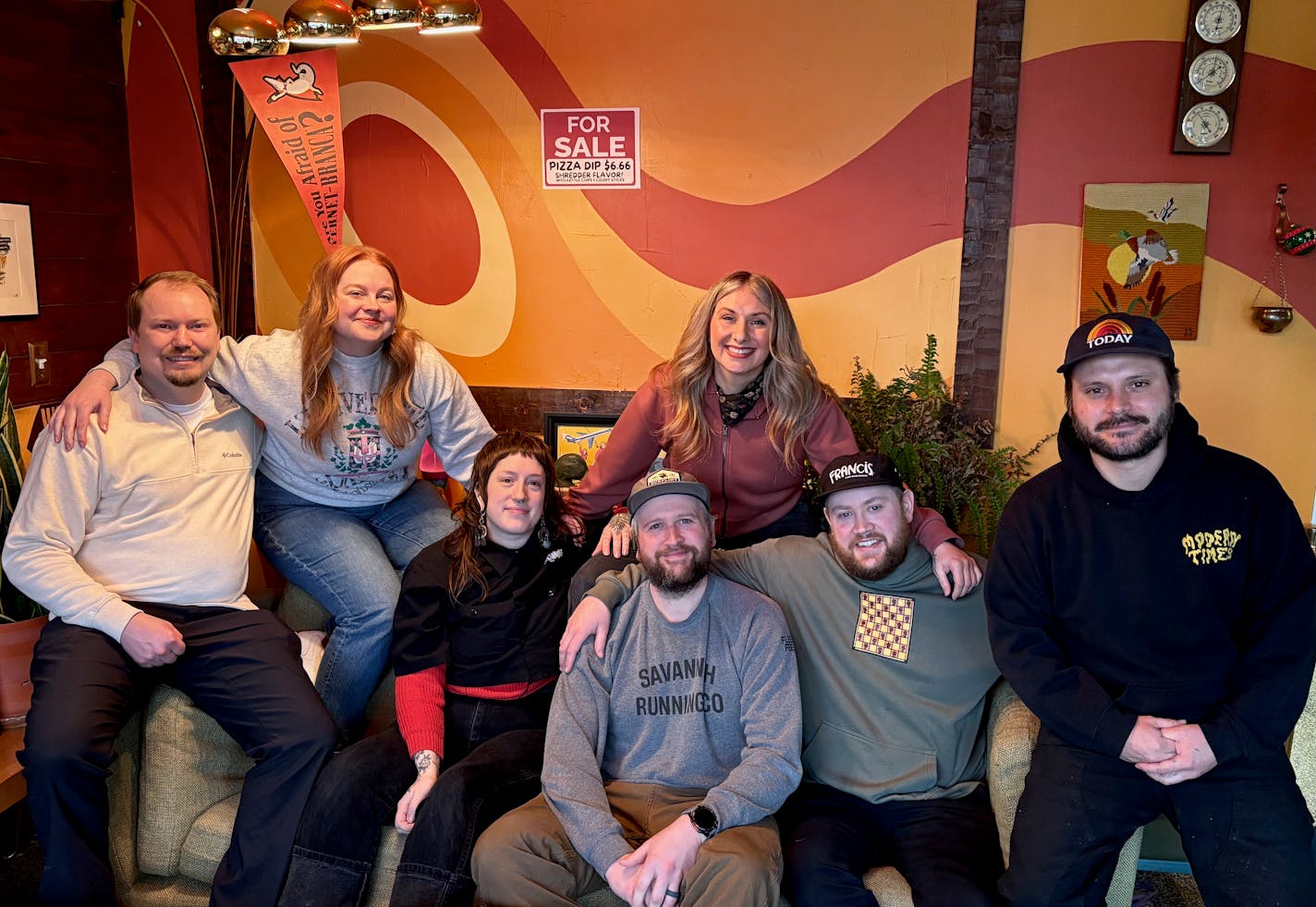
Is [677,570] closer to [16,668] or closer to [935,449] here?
[935,449]

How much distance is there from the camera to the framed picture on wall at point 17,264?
11.6ft

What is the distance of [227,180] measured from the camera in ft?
14.2

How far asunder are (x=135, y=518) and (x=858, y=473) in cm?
187

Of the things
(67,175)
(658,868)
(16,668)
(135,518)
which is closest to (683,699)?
(658,868)

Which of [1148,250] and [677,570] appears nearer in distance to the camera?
[677,570]

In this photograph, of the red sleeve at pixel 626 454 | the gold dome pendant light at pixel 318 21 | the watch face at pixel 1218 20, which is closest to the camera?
the red sleeve at pixel 626 454

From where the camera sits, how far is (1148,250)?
367cm

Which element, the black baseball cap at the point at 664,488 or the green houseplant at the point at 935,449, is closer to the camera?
the black baseball cap at the point at 664,488

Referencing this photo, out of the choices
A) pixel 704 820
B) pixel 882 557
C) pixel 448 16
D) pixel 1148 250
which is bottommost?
pixel 704 820

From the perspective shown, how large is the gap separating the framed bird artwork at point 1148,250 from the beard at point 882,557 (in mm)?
1777

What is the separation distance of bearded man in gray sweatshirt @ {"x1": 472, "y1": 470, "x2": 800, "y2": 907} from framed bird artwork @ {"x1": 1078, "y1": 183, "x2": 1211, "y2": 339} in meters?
2.09

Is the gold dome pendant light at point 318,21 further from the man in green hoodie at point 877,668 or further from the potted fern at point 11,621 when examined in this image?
the man in green hoodie at point 877,668

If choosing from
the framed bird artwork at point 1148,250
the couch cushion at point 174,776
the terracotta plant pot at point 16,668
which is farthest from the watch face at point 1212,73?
the terracotta plant pot at point 16,668

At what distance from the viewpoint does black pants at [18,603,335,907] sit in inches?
92.0
